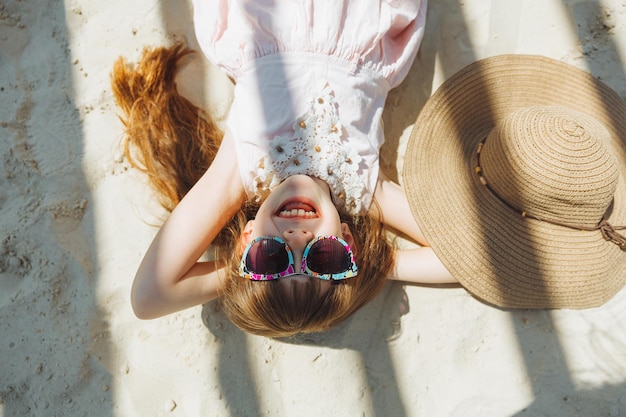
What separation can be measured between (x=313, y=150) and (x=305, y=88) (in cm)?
21

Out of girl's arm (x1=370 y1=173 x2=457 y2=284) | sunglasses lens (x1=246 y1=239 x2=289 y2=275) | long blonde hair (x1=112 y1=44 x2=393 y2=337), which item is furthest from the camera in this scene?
girl's arm (x1=370 y1=173 x2=457 y2=284)

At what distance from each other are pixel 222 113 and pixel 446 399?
1.45m

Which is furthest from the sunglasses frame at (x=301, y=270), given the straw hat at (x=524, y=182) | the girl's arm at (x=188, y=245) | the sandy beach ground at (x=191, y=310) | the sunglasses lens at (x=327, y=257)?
the sandy beach ground at (x=191, y=310)

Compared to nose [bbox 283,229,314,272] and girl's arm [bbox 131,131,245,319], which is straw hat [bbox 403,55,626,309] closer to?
nose [bbox 283,229,314,272]

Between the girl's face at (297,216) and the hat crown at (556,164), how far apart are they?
0.56 meters

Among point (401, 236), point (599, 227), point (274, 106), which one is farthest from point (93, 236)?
point (599, 227)

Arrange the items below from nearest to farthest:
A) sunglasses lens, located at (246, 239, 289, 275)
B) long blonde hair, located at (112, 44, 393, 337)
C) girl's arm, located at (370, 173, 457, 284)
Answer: sunglasses lens, located at (246, 239, 289, 275), long blonde hair, located at (112, 44, 393, 337), girl's arm, located at (370, 173, 457, 284)

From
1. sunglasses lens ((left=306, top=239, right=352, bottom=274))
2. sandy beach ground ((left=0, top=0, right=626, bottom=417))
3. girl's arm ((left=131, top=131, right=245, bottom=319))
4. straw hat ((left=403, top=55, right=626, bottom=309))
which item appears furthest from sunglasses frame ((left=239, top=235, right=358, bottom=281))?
sandy beach ground ((left=0, top=0, right=626, bottom=417))

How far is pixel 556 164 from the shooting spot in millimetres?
1415

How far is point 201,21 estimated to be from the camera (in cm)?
175

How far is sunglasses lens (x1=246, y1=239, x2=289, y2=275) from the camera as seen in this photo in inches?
54.6

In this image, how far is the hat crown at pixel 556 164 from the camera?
1405 mm

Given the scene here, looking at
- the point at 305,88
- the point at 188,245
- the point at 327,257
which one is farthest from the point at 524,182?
the point at 188,245

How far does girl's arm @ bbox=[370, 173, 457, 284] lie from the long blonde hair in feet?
0.17
